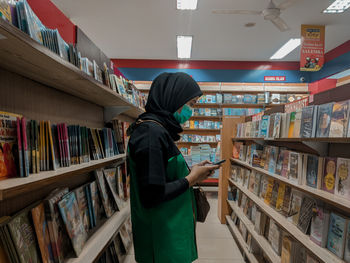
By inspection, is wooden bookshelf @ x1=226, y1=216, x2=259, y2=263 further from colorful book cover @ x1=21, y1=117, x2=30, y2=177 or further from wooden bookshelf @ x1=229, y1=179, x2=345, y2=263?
colorful book cover @ x1=21, y1=117, x2=30, y2=177

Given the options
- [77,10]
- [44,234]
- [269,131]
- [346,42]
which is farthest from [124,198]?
[346,42]

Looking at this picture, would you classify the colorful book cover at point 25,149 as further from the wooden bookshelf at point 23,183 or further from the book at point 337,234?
the book at point 337,234

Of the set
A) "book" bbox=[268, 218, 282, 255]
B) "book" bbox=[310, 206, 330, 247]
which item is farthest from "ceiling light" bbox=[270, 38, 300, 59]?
"book" bbox=[310, 206, 330, 247]

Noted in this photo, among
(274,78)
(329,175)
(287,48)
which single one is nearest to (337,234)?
(329,175)

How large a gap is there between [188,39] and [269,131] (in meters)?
4.12

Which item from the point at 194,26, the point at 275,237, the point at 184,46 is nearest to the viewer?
the point at 275,237

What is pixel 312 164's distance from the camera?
1.50 metres

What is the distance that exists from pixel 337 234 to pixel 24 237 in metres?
1.75

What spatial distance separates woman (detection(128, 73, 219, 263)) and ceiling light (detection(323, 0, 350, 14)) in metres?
4.60

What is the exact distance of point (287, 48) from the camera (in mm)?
5824

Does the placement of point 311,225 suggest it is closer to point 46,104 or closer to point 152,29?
point 46,104

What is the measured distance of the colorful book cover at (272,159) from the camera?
2035mm

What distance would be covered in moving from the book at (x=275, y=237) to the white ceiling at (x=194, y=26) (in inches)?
158

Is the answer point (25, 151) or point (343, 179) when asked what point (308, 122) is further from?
point (25, 151)
